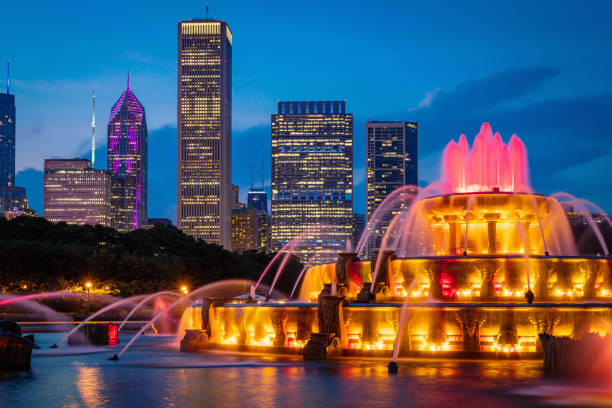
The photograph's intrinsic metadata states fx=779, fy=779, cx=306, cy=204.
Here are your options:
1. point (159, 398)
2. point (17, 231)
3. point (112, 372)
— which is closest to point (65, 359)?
point (112, 372)

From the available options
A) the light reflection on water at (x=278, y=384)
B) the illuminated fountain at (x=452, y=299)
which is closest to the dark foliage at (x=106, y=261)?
the illuminated fountain at (x=452, y=299)

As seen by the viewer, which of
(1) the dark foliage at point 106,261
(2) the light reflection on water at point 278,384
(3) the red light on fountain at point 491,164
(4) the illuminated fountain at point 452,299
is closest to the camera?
(2) the light reflection on water at point 278,384

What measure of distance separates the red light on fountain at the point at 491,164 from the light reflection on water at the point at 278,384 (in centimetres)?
1743

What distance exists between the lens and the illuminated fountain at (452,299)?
24.2m

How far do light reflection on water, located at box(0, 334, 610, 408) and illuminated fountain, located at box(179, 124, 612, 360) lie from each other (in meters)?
1.23

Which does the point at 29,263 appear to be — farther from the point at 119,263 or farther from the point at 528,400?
the point at 528,400

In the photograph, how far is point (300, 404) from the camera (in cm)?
1544

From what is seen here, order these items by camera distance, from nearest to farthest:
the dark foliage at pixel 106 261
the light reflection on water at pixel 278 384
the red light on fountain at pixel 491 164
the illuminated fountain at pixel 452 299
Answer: the light reflection on water at pixel 278 384 → the illuminated fountain at pixel 452 299 → the red light on fountain at pixel 491 164 → the dark foliage at pixel 106 261

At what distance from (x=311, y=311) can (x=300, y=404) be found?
1107 centimetres

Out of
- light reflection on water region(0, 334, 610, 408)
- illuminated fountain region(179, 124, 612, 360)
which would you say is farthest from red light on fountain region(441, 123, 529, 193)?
light reflection on water region(0, 334, 610, 408)

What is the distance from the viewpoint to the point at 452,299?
92.2ft

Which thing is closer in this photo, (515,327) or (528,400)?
(528,400)

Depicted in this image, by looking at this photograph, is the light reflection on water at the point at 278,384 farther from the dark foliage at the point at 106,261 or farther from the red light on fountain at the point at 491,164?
the dark foliage at the point at 106,261

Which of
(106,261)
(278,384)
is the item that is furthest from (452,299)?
(106,261)
